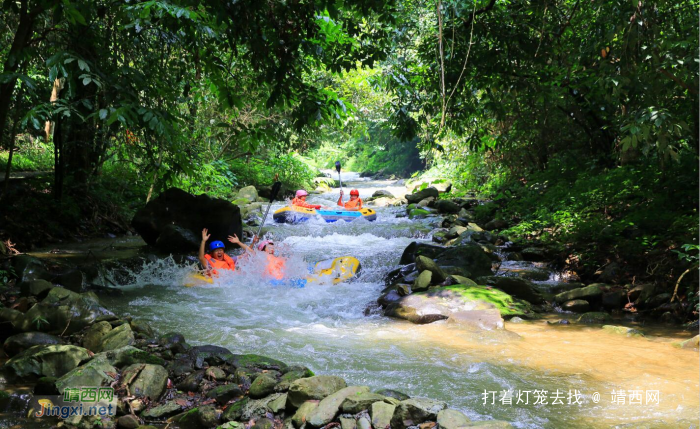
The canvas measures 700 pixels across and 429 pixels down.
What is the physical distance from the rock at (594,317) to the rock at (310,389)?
11.8ft

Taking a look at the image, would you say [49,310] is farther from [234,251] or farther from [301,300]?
[234,251]

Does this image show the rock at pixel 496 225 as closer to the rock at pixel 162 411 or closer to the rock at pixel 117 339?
the rock at pixel 117 339

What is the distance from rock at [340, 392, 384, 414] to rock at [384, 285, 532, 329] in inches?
106

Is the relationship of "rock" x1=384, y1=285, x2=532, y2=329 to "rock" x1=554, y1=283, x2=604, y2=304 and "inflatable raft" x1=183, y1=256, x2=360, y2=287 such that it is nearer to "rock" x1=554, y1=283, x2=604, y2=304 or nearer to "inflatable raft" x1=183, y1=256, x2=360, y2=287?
"rock" x1=554, y1=283, x2=604, y2=304

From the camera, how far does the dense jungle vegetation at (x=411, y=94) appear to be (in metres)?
4.80

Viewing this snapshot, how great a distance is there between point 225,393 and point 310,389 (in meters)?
0.59

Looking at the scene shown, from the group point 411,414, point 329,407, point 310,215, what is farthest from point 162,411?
point 310,215

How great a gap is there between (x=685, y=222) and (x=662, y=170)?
1.39m

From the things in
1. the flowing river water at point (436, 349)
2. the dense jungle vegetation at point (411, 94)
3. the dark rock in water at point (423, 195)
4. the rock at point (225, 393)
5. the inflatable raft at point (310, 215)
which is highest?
the dense jungle vegetation at point (411, 94)

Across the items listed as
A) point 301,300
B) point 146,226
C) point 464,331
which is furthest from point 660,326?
point 146,226

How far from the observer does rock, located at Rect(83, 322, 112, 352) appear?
13.4 feet

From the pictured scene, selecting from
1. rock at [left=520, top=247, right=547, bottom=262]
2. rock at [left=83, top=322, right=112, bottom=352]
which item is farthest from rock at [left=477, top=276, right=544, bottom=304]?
rock at [left=83, top=322, right=112, bottom=352]

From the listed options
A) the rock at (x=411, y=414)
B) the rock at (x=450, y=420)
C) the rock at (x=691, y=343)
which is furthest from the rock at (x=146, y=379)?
the rock at (x=691, y=343)

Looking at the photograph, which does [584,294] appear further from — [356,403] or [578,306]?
[356,403]
